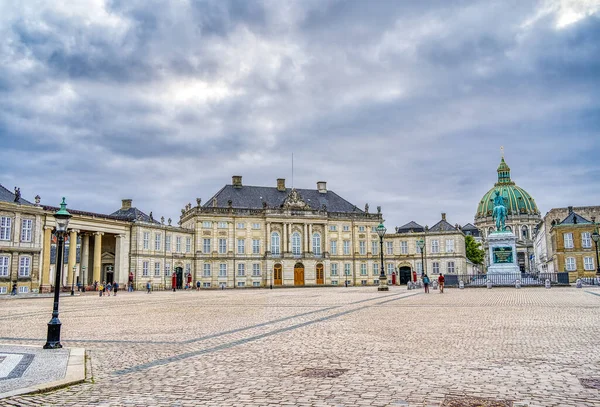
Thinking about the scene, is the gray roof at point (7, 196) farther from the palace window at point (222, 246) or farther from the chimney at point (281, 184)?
the chimney at point (281, 184)

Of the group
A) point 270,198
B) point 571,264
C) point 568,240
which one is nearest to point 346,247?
point 270,198

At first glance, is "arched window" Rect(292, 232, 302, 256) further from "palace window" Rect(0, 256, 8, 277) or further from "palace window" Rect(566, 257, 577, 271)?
"palace window" Rect(0, 256, 8, 277)

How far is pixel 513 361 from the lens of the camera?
9.74 metres

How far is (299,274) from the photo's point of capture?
259ft

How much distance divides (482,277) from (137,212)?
44131 millimetres

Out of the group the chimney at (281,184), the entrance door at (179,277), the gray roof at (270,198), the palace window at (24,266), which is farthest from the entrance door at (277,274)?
Answer: the palace window at (24,266)

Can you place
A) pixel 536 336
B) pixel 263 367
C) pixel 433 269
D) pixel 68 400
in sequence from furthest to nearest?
pixel 433 269
pixel 536 336
pixel 263 367
pixel 68 400

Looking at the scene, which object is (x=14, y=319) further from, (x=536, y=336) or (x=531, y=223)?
(x=531, y=223)

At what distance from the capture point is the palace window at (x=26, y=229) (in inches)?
1985

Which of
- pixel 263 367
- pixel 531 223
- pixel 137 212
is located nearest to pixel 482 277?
pixel 137 212

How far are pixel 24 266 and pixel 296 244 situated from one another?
38825 mm

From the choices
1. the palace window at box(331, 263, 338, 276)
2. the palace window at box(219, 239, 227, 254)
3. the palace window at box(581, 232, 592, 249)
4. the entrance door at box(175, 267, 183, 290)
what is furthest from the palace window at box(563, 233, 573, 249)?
the entrance door at box(175, 267, 183, 290)

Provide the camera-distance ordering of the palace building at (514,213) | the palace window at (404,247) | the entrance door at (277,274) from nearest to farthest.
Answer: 1. the entrance door at (277,274)
2. the palace window at (404,247)
3. the palace building at (514,213)

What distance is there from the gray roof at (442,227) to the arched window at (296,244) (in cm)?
2157
